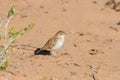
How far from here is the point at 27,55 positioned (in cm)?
1170

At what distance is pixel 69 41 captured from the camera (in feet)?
43.0

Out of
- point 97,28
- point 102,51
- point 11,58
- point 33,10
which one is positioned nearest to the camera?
point 11,58

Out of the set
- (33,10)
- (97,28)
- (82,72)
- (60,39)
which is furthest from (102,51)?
(33,10)

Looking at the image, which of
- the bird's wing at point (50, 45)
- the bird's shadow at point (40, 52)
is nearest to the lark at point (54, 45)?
the bird's wing at point (50, 45)

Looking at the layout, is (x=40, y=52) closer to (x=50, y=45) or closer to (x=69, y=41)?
(x=50, y=45)

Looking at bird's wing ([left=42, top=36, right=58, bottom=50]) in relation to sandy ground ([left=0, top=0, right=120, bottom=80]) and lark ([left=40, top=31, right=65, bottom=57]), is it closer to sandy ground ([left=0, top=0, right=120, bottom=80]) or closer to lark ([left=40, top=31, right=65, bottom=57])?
lark ([left=40, top=31, right=65, bottom=57])

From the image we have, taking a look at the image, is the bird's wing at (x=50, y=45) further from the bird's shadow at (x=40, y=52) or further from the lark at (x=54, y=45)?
the bird's shadow at (x=40, y=52)

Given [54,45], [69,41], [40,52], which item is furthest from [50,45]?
[69,41]

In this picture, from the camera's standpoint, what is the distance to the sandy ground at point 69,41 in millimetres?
10219

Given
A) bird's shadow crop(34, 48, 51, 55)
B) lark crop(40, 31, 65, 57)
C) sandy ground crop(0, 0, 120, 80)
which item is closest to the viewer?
sandy ground crop(0, 0, 120, 80)

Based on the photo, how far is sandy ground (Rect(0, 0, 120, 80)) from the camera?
10219mm

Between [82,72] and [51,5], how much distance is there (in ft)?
23.6

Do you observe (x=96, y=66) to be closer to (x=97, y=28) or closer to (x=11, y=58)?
(x=11, y=58)

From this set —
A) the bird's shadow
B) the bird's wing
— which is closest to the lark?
the bird's wing
